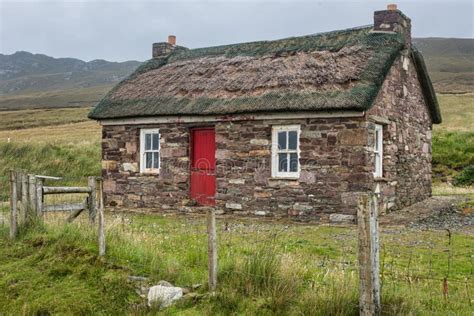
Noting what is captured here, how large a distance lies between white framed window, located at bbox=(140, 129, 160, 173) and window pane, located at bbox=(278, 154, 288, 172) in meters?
3.98

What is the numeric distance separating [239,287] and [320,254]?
3.06 m

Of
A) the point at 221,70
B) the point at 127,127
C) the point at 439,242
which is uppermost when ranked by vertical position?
the point at 221,70

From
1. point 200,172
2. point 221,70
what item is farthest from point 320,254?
point 221,70

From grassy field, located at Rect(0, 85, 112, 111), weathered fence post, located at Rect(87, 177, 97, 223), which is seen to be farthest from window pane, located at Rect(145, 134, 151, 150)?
grassy field, located at Rect(0, 85, 112, 111)

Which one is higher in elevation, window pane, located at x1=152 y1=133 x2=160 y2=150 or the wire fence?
window pane, located at x1=152 y1=133 x2=160 y2=150

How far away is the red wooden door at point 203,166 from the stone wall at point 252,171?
9.1 inches

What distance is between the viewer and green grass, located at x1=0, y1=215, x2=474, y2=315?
5.86m

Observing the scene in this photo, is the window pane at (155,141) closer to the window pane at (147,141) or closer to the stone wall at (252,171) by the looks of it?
the window pane at (147,141)

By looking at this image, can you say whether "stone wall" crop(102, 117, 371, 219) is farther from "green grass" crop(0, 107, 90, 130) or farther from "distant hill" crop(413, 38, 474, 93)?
"distant hill" crop(413, 38, 474, 93)

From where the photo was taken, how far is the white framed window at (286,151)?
1415 centimetres

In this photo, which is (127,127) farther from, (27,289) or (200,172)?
(27,289)

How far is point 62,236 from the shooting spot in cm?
813

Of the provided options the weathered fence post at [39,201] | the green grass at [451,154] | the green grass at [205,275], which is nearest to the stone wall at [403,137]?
the green grass at [205,275]

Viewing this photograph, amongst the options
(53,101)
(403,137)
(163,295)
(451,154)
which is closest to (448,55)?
(53,101)
